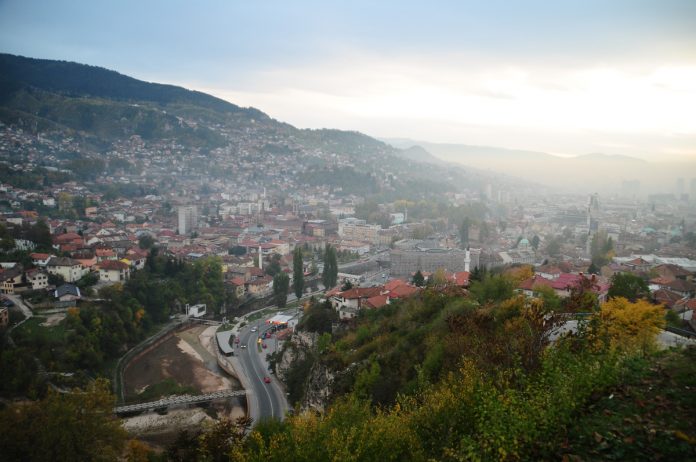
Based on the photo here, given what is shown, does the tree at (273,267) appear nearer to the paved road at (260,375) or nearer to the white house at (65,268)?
the paved road at (260,375)

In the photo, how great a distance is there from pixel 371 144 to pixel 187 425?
3476 inches

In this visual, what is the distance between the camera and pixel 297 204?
49.9m

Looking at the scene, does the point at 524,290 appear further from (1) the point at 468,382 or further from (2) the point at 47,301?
(2) the point at 47,301

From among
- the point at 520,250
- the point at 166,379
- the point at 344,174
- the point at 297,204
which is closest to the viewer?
the point at 166,379

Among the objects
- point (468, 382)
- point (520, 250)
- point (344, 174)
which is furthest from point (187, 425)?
point (344, 174)

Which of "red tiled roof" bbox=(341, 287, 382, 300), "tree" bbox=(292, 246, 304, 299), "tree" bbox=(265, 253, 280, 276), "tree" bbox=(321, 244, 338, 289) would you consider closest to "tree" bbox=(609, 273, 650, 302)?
"red tiled roof" bbox=(341, 287, 382, 300)

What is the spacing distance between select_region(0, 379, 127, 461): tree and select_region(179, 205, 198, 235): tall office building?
27546mm

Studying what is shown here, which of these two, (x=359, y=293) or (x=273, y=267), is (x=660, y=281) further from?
(x=273, y=267)

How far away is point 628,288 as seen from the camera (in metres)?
10.1

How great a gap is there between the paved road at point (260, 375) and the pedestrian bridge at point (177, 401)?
0.62 m

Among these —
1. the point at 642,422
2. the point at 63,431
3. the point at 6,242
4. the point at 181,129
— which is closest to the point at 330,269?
the point at 6,242

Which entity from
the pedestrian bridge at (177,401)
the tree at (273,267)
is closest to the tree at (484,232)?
the tree at (273,267)

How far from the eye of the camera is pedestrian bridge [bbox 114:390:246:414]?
37.1ft

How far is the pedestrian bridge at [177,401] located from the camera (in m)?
11.3
